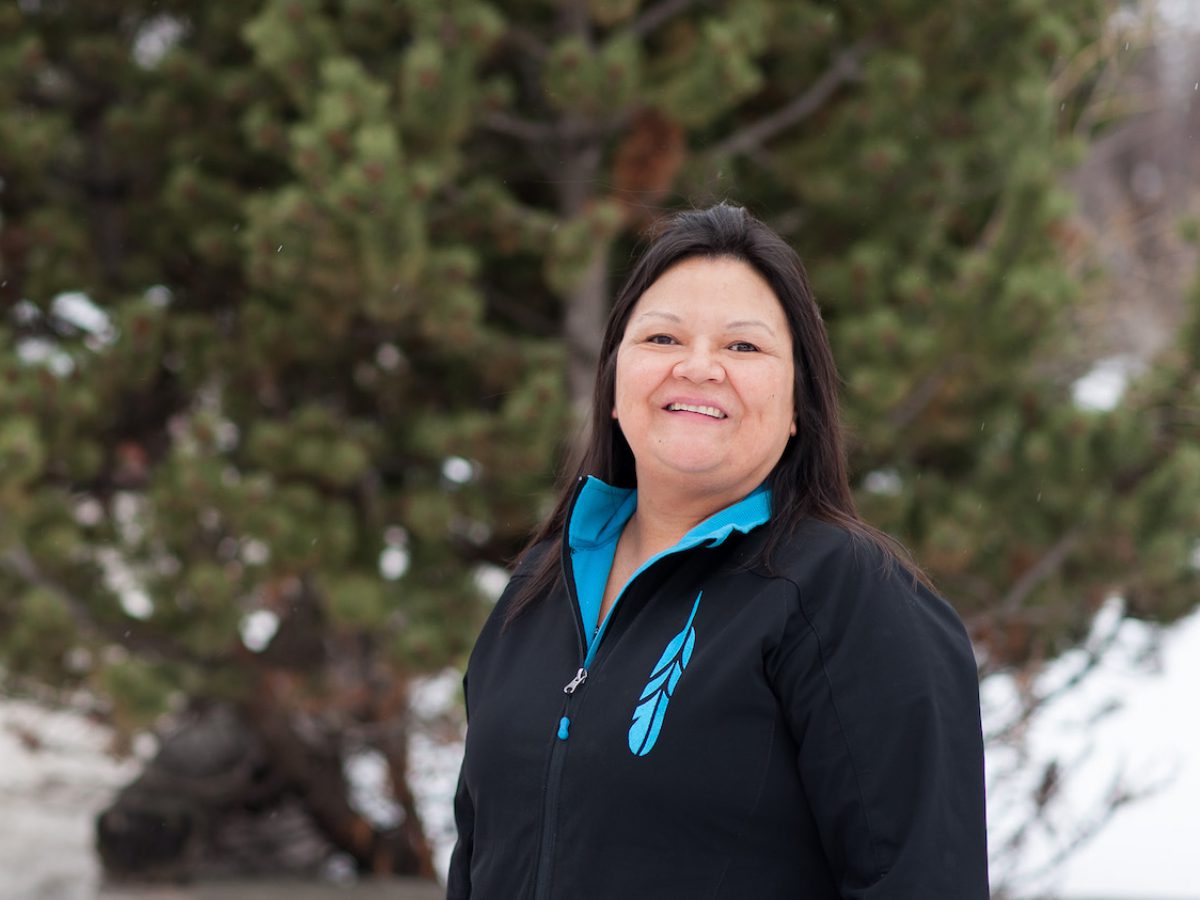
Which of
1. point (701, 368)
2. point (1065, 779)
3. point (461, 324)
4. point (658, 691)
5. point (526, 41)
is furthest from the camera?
point (526, 41)

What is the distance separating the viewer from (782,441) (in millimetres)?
1703

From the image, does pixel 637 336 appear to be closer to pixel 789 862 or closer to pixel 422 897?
pixel 789 862

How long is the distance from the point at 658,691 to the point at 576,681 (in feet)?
0.45

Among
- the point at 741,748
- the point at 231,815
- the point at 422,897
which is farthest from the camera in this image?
the point at 231,815

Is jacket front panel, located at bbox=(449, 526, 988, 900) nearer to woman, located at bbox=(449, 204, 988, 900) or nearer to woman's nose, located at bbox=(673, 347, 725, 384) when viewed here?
woman, located at bbox=(449, 204, 988, 900)

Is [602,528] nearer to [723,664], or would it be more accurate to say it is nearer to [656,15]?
[723,664]

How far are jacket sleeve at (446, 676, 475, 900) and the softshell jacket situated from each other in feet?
0.73

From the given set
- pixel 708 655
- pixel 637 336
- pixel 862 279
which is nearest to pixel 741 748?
pixel 708 655

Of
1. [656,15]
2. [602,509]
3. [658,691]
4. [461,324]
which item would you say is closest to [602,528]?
[602,509]

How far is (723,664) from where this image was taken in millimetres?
1484

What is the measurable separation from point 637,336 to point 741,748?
553 millimetres

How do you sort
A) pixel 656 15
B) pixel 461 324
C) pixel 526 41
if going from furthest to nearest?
pixel 656 15 → pixel 526 41 → pixel 461 324

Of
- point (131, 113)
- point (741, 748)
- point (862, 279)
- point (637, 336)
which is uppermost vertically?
point (131, 113)

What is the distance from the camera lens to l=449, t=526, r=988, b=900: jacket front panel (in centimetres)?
140
